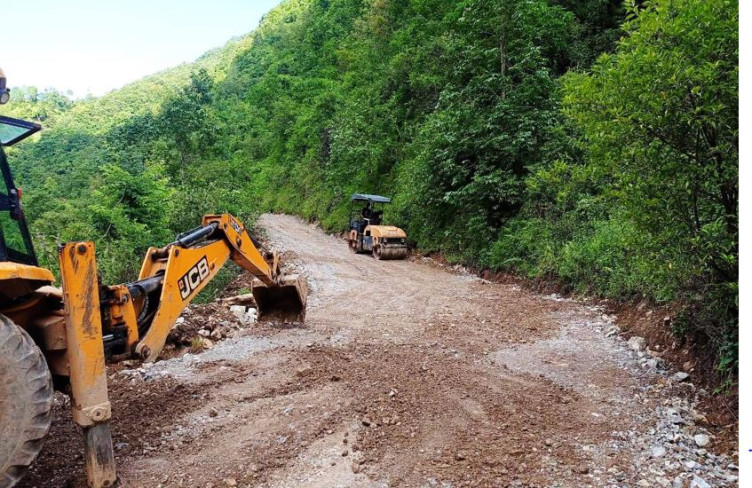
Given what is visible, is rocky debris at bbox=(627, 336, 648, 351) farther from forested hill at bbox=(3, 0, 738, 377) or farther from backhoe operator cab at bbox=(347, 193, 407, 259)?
backhoe operator cab at bbox=(347, 193, 407, 259)

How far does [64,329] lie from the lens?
3.49 m

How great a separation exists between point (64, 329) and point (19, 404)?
0.61 meters

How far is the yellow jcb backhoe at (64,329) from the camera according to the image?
2992mm

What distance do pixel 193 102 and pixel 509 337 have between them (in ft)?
78.3

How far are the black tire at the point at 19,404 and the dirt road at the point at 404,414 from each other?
0.63m

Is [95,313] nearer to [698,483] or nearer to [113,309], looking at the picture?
[113,309]

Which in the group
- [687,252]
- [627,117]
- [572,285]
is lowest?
[572,285]

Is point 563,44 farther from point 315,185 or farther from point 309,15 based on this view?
point 309,15

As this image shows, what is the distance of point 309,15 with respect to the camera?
5738 cm

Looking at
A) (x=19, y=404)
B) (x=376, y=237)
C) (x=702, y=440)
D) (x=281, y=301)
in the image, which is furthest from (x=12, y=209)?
(x=376, y=237)

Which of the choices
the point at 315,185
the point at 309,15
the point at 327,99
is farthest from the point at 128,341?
the point at 309,15

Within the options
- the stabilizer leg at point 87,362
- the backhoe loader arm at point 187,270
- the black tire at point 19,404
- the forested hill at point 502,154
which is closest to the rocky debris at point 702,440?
the forested hill at point 502,154

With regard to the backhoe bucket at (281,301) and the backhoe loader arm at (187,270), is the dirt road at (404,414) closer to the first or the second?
the backhoe bucket at (281,301)

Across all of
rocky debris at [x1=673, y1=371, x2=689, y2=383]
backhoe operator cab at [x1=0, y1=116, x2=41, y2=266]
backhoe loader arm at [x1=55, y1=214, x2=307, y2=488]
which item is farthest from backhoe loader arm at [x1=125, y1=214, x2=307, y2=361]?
A: rocky debris at [x1=673, y1=371, x2=689, y2=383]
